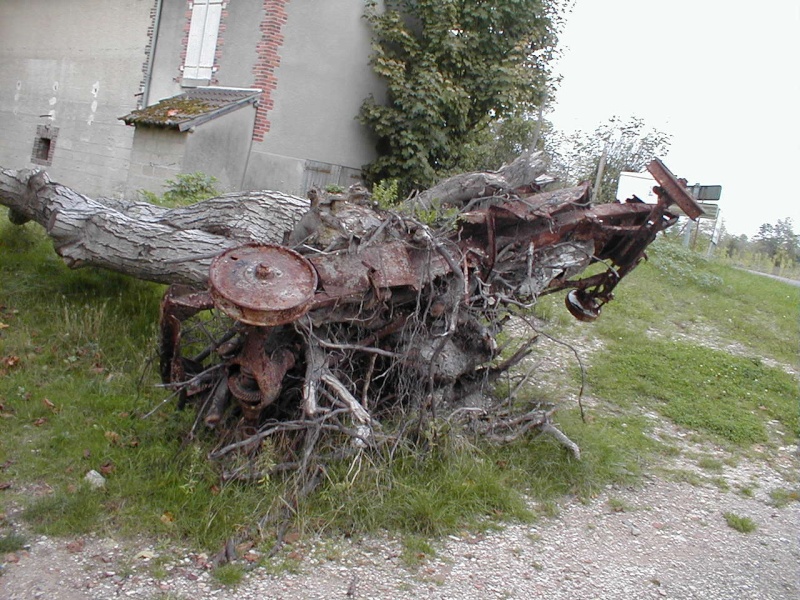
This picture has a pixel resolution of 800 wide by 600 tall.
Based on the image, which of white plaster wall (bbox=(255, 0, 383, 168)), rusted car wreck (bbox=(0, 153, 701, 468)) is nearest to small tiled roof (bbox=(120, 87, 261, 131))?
white plaster wall (bbox=(255, 0, 383, 168))

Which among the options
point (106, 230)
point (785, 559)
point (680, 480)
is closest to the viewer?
point (785, 559)

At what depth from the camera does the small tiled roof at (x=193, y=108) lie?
13.5m

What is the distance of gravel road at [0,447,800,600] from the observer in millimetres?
3719

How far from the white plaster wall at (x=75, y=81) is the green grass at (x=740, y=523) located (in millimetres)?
14138

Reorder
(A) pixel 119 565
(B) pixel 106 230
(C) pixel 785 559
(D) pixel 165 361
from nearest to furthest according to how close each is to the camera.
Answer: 1. (A) pixel 119 565
2. (C) pixel 785 559
3. (D) pixel 165 361
4. (B) pixel 106 230

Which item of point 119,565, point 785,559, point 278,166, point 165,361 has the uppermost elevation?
point 278,166

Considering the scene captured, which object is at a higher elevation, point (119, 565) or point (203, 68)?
point (203, 68)

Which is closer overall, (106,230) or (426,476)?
(426,476)

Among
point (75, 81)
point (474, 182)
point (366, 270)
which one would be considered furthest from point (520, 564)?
point (75, 81)

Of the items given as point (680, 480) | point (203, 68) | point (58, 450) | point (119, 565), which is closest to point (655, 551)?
point (680, 480)

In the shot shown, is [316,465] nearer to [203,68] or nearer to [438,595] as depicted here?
[438,595]

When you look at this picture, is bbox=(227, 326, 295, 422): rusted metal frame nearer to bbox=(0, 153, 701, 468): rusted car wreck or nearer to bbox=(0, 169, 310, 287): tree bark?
bbox=(0, 153, 701, 468): rusted car wreck

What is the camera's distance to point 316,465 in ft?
14.9

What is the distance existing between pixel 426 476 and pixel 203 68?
12.7 m
